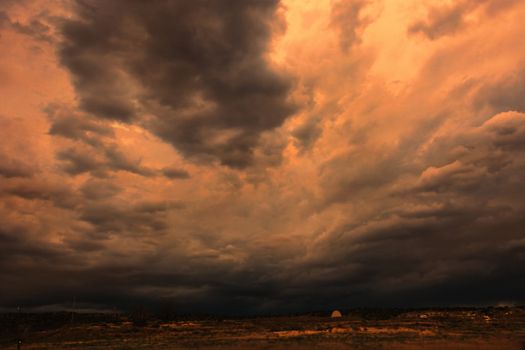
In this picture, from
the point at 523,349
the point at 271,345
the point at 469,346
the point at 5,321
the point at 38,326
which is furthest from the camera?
the point at 5,321

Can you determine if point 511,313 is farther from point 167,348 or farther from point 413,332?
point 167,348

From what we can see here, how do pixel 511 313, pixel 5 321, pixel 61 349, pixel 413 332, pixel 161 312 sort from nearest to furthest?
pixel 61 349 < pixel 413 332 < pixel 511 313 < pixel 5 321 < pixel 161 312

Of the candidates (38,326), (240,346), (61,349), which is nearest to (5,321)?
(38,326)

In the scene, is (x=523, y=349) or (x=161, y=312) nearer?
(x=523, y=349)

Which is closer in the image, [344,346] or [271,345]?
[344,346]

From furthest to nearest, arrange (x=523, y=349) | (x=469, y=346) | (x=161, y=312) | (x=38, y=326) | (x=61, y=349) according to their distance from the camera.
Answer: (x=161, y=312) → (x=38, y=326) → (x=61, y=349) → (x=469, y=346) → (x=523, y=349)

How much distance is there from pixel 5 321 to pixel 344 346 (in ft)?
507

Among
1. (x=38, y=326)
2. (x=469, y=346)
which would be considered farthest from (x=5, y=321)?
(x=469, y=346)

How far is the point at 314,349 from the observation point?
57.8 m

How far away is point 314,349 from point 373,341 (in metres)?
11.7

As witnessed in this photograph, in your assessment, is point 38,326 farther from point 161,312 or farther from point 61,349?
point 61,349

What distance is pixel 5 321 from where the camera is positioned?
16712 centimetres

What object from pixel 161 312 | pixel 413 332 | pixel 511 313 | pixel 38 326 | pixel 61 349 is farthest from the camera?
pixel 161 312

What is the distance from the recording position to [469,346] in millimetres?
57594
